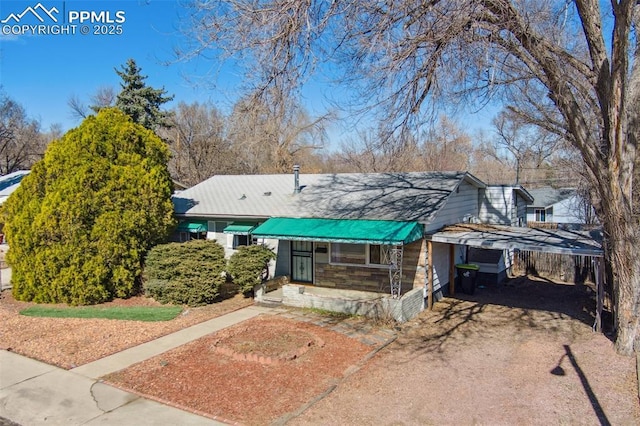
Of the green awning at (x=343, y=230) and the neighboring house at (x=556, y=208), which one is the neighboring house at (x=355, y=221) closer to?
the green awning at (x=343, y=230)

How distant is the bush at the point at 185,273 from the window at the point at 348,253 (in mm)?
3329

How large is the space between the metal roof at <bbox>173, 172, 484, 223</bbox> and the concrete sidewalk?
22.4ft

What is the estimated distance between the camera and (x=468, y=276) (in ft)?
47.6

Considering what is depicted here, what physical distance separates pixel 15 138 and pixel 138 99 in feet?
82.1

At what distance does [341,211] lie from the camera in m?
13.8

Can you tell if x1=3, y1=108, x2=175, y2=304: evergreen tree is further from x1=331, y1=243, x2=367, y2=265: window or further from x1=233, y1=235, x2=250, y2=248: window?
x1=331, y1=243, x2=367, y2=265: window

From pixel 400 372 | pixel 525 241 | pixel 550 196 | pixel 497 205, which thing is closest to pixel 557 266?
pixel 497 205

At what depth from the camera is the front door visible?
1424 cm

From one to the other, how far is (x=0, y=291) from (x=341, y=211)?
11064 millimetres

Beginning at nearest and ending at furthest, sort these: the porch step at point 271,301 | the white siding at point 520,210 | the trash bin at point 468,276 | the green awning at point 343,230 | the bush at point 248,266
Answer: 1. the green awning at point 343,230
2. the porch step at point 271,301
3. the bush at point 248,266
4. the trash bin at point 468,276
5. the white siding at point 520,210

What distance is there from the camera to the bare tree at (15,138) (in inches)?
1578

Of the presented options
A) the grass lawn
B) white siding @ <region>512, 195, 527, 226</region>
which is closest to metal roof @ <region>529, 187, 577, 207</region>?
white siding @ <region>512, 195, 527, 226</region>

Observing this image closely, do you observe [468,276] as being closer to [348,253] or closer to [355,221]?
[348,253]

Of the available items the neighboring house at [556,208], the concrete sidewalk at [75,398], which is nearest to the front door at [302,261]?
the concrete sidewalk at [75,398]
